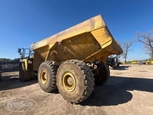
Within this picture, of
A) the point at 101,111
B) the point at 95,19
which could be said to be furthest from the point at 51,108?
the point at 95,19

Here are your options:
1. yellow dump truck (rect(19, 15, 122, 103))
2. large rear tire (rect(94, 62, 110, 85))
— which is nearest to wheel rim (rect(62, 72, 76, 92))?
yellow dump truck (rect(19, 15, 122, 103))

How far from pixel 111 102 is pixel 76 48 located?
2268 millimetres

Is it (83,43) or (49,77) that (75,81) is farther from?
(49,77)

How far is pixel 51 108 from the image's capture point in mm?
3416

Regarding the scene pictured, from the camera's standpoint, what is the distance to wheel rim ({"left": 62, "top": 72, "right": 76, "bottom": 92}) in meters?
3.73

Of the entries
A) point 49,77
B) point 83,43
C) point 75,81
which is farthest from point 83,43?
point 49,77

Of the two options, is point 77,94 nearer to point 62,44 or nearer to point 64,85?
point 64,85

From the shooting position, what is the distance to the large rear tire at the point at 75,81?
334cm

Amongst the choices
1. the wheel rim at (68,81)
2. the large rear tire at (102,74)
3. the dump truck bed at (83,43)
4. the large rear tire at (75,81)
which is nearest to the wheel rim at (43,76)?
the dump truck bed at (83,43)

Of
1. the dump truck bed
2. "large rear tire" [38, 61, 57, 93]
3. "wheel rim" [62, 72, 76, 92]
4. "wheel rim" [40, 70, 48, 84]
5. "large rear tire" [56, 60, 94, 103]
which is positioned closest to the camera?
"large rear tire" [56, 60, 94, 103]

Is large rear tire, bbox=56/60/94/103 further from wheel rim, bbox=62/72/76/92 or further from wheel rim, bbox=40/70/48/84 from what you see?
wheel rim, bbox=40/70/48/84

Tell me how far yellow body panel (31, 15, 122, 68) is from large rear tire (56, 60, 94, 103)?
857 mm

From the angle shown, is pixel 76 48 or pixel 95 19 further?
pixel 76 48

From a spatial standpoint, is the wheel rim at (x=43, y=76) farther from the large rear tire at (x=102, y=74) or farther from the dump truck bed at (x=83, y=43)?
the large rear tire at (x=102, y=74)
